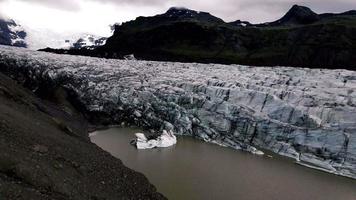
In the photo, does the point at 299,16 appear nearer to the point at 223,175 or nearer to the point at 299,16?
the point at 299,16

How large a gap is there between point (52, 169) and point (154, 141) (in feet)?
78.8

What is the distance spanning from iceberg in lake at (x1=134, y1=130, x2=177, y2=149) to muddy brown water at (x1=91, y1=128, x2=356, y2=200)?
2.64 feet

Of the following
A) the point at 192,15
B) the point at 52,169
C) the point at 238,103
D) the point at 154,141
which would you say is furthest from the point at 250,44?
the point at 52,169

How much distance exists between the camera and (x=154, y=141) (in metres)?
44.7

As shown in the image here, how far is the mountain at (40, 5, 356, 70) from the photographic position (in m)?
97.1

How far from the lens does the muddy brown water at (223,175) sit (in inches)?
1236

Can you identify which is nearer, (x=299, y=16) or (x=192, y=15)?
(x=299, y=16)

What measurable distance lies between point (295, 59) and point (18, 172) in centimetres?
8771

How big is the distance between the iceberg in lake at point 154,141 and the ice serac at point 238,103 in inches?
198

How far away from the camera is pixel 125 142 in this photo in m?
46.3

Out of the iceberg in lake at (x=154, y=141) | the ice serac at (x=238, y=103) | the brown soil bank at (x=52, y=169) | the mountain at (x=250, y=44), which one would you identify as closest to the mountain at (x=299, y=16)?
the mountain at (x=250, y=44)

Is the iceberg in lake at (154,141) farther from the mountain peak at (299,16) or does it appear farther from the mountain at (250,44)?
the mountain peak at (299,16)

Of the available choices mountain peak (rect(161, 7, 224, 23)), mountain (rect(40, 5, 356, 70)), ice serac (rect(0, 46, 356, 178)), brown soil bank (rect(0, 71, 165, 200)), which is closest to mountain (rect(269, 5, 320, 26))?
mountain (rect(40, 5, 356, 70))

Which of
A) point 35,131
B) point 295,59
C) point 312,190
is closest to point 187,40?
point 295,59
